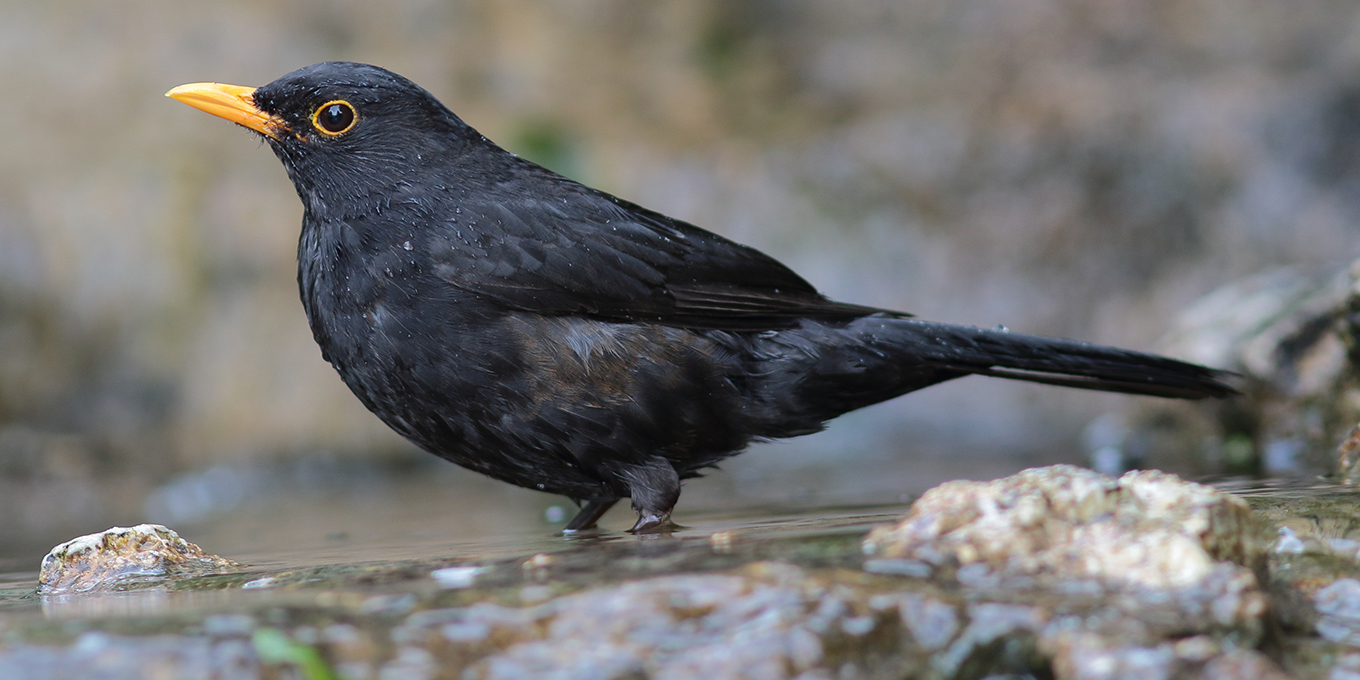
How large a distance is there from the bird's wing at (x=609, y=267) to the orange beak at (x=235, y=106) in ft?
2.56

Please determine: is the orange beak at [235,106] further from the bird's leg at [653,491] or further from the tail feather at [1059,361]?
the tail feather at [1059,361]

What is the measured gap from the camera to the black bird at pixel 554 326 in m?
3.28

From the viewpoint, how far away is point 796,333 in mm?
3734

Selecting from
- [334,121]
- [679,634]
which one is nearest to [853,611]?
[679,634]

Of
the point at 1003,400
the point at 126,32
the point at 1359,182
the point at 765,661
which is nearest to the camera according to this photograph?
the point at 765,661

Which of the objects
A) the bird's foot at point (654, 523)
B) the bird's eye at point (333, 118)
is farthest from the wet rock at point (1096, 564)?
the bird's eye at point (333, 118)

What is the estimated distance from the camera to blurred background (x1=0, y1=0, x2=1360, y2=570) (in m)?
8.56

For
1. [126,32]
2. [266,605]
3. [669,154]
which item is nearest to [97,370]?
[126,32]

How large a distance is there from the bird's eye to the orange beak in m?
0.11

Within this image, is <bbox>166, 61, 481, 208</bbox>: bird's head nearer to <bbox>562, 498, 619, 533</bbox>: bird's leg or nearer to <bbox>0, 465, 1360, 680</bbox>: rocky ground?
<bbox>562, 498, 619, 533</bbox>: bird's leg

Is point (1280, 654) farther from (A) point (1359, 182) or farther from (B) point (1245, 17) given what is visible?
(B) point (1245, 17)

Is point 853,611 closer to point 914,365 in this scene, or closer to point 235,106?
point 914,365

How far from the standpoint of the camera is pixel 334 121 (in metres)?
3.79

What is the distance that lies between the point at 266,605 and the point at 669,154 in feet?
26.5
